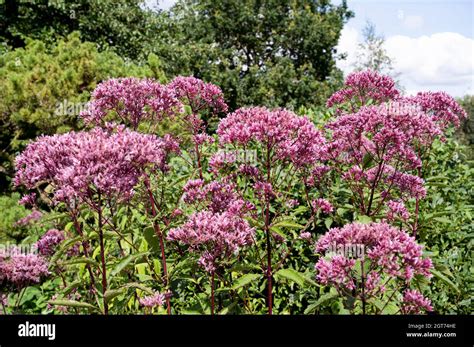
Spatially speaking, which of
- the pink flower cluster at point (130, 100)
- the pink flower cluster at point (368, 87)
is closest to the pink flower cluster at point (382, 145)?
the pink flower cluster at point (368, 87)

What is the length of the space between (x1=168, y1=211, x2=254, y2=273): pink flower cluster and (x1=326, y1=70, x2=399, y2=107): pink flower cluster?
228 centimetres

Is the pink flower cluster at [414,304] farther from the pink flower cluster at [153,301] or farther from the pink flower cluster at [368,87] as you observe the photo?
the pink flower cluster at [368,87]

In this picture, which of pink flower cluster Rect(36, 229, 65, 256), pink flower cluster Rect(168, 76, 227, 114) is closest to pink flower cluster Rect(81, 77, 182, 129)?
pink flower cluster Rect(168, 76, 227, 114)

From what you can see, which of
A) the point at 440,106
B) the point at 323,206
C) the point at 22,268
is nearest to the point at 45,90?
the point at 22,268

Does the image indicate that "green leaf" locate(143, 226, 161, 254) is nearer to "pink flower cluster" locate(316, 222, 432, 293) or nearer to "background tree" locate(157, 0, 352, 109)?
"pink flower cluster" locate(316, 222, 432, 293)

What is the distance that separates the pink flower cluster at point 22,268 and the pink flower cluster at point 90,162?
989mm

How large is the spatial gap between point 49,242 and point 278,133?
6.30ft

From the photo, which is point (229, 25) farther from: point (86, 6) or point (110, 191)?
point (110, 191)

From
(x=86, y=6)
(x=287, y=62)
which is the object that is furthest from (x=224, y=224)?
(x=287, y=62)

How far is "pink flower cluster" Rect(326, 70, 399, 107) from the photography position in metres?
4.48

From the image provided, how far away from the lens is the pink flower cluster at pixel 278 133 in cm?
308
